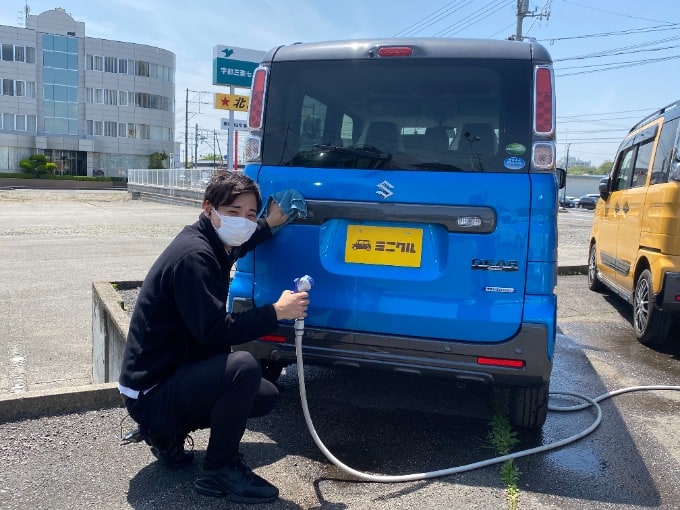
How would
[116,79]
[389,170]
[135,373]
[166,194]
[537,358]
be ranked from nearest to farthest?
Answer: [135,373] → [537,358] → [389,170] → [166,194] → [116,79]

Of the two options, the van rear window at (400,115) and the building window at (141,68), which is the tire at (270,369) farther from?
the building window at (141,68)

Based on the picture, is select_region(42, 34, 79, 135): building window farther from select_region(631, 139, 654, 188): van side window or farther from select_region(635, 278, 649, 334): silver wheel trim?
select_region(635, 278, 649, 334): silver wheel trim

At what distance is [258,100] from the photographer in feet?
11.4

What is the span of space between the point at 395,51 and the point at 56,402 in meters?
2.84

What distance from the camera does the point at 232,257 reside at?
10.00 ft

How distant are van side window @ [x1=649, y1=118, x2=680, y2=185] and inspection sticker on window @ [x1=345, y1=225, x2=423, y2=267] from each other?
3380 mm

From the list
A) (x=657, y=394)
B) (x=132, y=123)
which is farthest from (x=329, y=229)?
(x=132, y=123)

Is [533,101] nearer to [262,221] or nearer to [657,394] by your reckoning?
[262,221]

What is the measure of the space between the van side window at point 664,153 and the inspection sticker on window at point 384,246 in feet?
11.1

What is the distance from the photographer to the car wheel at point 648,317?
5480 millimetres

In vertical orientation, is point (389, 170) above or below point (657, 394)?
above

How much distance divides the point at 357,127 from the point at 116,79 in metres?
63.9

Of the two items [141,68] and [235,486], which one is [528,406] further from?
[141,68]

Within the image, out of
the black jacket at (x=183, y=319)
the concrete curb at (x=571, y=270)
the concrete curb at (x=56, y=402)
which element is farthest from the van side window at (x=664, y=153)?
the concrete curb at (x=56, y=402)
